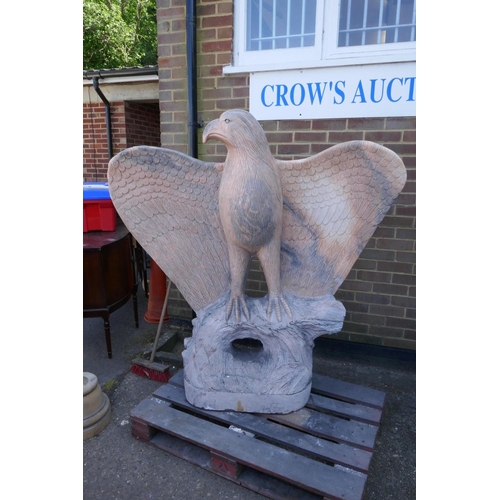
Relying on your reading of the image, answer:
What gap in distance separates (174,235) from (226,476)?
139cm

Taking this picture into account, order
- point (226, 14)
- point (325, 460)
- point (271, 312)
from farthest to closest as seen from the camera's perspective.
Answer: point (226, 14)
point (271, 312)
point (325, 460)

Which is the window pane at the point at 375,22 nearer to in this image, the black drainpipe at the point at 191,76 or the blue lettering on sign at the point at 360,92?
the blue lettering on sign at the point at 360,92

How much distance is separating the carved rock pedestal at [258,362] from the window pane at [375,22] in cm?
204

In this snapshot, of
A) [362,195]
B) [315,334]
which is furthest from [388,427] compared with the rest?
[362,195]

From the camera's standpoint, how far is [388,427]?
2.46 metres

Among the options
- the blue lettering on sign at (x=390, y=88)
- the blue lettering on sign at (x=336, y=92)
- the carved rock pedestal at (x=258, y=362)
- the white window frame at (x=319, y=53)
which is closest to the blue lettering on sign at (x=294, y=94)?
the blue lettering on sign at (x=336, y=92)

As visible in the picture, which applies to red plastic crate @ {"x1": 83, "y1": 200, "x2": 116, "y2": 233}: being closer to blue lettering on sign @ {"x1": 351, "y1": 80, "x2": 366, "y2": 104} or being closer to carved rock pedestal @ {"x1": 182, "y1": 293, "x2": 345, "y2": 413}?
carved rock pedestal @ {"x1": 182, "y1": 293, "x2": 345, "y2": 413}

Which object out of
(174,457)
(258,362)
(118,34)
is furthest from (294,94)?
(118,34)

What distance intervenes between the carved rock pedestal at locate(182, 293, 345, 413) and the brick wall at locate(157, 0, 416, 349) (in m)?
1.08

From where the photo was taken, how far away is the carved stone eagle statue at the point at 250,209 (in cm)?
197

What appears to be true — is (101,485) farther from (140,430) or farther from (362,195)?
(362,195)

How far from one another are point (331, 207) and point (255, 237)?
0.49 meters

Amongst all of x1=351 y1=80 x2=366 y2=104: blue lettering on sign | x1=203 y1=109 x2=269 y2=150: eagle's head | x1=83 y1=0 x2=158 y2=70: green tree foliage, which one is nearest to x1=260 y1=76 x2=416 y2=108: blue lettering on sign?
x1=351 y1=80 x2=366 y2=104: blue lettering on sign

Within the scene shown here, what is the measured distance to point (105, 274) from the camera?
3012mm
